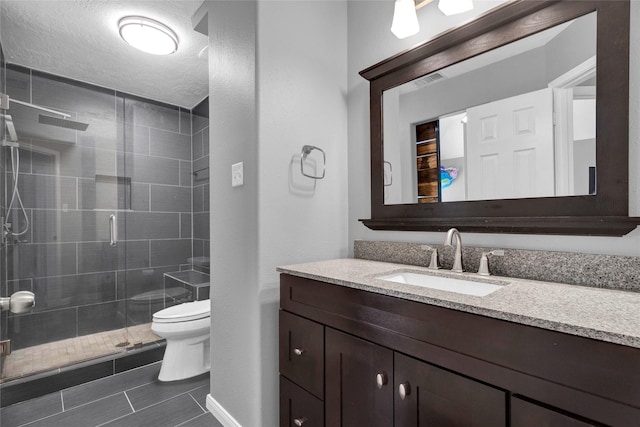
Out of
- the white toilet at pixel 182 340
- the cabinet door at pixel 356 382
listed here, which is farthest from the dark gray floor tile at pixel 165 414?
the cabinet door at pixel 356 382

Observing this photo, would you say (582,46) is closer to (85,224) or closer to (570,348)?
(570,348)

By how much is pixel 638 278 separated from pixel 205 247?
317cm

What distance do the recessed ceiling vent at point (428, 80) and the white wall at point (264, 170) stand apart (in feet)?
1.55

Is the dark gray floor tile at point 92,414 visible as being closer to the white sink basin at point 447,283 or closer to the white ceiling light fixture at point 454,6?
the white sink basin at point 447,283

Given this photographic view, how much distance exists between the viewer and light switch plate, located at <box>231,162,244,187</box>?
5.11ft

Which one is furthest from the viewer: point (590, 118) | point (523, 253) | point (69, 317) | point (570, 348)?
point (69, 317)

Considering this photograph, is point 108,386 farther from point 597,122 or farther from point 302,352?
point 597,122

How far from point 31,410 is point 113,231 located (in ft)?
4.70

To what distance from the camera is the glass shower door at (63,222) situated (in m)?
2.34

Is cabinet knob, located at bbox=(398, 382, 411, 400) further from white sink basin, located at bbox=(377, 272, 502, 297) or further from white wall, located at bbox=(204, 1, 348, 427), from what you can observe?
white wall, located at bbox=(204, 1, 348, 427)

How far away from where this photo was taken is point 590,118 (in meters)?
1.05

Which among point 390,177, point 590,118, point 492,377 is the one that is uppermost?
point 590,118

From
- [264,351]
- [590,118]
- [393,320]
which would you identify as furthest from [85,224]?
[590,118]

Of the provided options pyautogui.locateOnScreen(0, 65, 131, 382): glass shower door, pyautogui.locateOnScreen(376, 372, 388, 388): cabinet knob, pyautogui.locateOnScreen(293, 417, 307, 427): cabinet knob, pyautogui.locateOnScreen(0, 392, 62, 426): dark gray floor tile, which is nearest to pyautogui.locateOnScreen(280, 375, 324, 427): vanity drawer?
pyautogui.locateOnScreen(293, 417, 307, 427): cabinet knob
